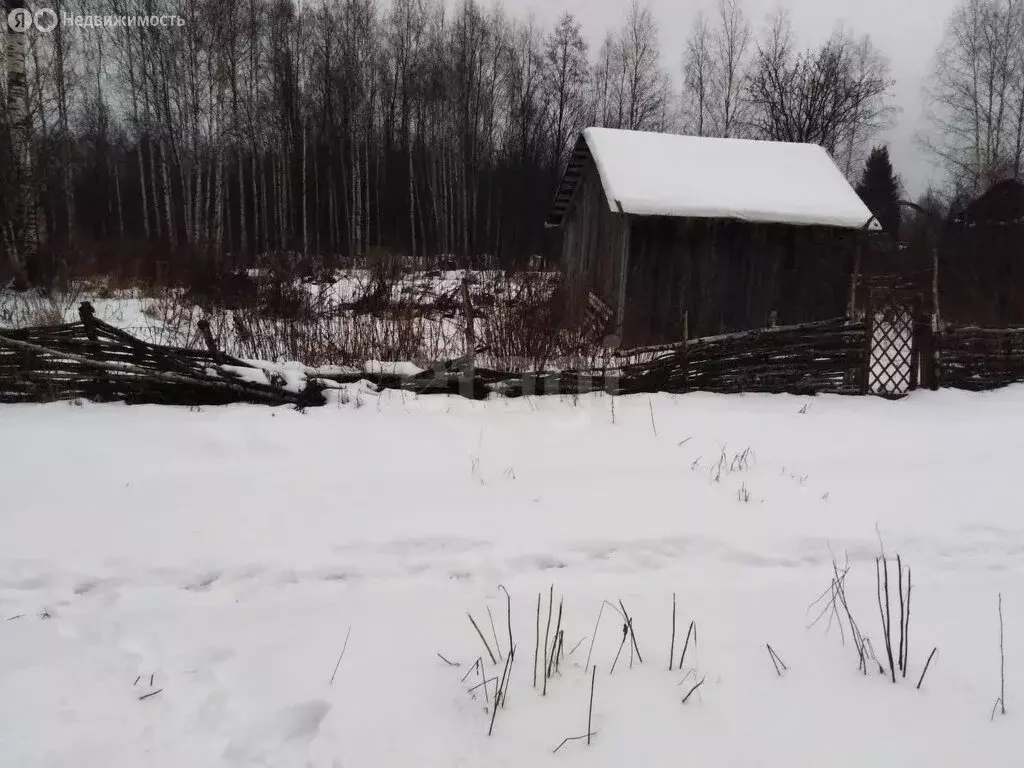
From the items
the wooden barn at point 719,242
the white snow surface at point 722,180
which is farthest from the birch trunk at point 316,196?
the wooden barn at point 719,242

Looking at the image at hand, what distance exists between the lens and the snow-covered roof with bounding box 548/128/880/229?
9.52 metres

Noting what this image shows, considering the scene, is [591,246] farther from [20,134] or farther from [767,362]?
[20,134]

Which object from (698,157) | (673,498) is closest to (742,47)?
(698,157)

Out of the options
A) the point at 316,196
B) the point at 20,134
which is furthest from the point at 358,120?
the point at 20,134

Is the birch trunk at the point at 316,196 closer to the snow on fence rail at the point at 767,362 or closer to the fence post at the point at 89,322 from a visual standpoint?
the fence post at the point at 89,322

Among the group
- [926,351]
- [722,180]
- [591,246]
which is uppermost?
[722,180]

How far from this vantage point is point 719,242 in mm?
10328

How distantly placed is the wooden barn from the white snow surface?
24 mm

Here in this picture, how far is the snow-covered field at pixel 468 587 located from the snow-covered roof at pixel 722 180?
5.73m

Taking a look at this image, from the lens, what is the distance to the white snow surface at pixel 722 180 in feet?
31.2

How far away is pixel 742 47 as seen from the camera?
30.7 m

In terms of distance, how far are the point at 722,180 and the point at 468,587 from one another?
9974 mm

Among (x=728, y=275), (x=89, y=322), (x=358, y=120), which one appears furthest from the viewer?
(x=358, y=120)

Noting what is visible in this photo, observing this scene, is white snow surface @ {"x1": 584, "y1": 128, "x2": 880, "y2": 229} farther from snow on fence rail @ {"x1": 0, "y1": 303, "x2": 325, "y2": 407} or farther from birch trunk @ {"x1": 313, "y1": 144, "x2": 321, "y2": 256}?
birch trunk @ {"x1": 313, "y1": 144, "x2": 321, "y2": 256}
